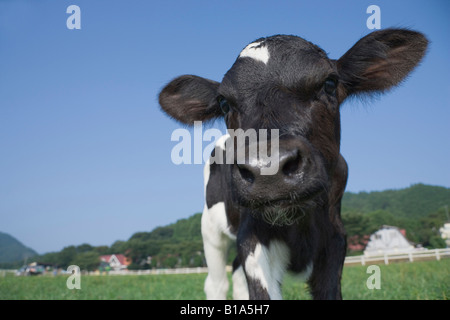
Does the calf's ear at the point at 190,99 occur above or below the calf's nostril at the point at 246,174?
above

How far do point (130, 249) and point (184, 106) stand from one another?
65314 mm

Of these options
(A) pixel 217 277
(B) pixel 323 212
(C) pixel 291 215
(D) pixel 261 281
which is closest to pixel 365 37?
(B) pixel 323 212

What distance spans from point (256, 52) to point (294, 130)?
1064 mm

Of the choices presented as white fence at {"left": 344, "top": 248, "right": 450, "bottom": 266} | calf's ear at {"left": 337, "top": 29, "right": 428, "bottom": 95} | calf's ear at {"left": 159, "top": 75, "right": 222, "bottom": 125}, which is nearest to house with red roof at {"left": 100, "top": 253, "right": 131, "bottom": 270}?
white fence at {"left": 344, "top": 248, "right": 450, "bottom": 266}

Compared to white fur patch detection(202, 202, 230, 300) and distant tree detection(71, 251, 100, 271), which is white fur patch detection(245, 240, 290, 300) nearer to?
white fur patch detection(202, 202, 230, 300)

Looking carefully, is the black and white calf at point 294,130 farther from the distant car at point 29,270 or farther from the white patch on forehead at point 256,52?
the distant car at point 29,270

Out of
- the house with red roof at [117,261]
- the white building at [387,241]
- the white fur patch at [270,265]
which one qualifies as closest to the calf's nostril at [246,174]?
the white fur patch at [270,265]

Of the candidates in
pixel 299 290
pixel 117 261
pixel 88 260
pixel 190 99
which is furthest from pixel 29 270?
pixel 190 99

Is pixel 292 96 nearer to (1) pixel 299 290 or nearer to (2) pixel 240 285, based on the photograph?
(2) pixel 240 285

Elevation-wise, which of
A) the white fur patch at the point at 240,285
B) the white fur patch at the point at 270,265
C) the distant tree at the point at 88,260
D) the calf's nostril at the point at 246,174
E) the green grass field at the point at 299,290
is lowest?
the distant tree at the point at 88,260

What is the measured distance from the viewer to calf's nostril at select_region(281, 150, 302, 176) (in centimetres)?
226

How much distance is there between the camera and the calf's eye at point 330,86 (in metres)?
3.10

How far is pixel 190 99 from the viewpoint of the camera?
4.37 meters
